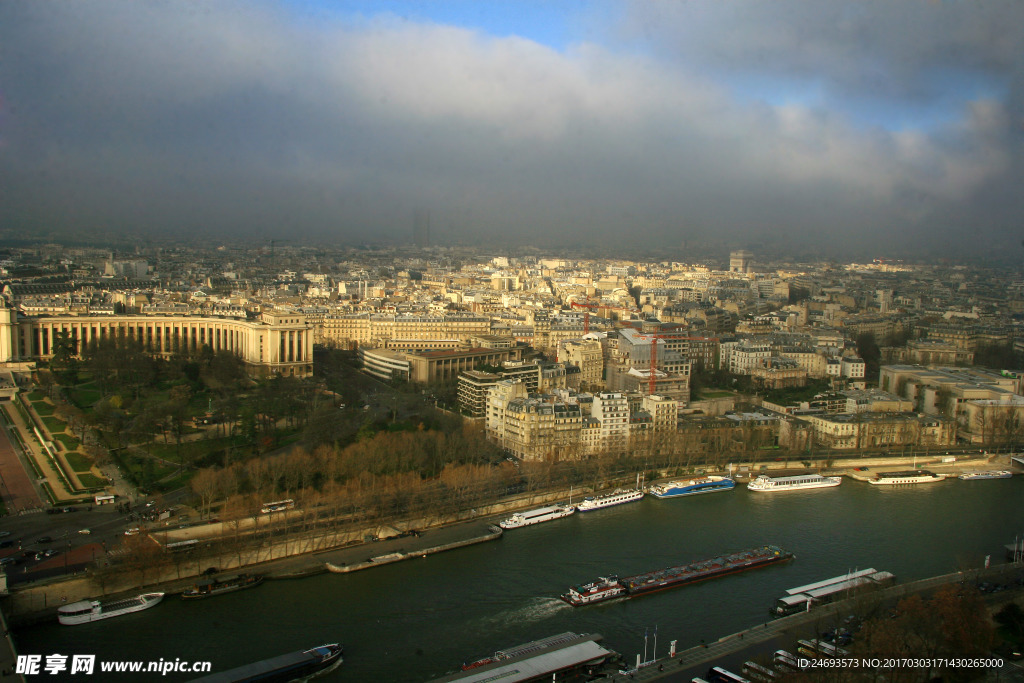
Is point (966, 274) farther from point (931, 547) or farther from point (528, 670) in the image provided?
point (528, 670)

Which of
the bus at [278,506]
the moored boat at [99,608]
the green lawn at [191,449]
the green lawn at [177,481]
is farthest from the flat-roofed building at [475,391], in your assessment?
the moored boat at [99,608]

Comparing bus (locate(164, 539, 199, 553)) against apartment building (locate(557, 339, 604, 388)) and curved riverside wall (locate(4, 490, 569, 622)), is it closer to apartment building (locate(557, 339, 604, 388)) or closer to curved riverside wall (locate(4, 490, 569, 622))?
curved riverside wall (locate(4, 490, 569, 622))

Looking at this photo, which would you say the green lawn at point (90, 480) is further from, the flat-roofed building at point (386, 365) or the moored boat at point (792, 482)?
the moored boat at point (792, 482)

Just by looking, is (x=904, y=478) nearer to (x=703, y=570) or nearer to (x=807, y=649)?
(x=703, y=570)

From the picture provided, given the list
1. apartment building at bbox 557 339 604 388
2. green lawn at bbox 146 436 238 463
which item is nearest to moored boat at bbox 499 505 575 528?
green lawn at bbox 146 436 238 463

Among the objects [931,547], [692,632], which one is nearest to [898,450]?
[931,547]
